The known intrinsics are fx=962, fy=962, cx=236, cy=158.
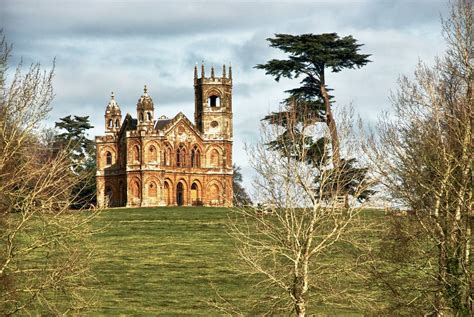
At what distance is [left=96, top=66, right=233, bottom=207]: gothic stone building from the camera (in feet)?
261

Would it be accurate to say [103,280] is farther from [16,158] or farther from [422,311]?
[422,311]

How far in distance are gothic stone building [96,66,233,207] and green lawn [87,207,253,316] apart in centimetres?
2029

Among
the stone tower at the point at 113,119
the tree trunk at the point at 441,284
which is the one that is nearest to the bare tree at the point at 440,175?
the tree trunk at the point at 441,284

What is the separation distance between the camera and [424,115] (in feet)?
86.0

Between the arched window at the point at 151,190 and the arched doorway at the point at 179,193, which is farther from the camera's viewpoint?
A: the arched doorway at the point at 179,193

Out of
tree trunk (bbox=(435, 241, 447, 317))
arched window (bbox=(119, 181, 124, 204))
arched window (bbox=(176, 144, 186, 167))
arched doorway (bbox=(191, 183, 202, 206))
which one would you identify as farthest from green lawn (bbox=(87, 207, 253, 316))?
arched window (bbox=(176, 144, 186, 167))

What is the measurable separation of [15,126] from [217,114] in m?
59.6

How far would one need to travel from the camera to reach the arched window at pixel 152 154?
7919 centimetres

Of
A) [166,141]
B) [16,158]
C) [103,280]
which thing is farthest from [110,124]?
[16,158]

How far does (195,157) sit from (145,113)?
6644mm

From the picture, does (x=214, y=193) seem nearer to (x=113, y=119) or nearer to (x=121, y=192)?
(x=121, y=192)

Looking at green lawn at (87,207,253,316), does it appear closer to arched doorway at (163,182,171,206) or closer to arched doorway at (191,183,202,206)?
arched doorway at (163,182,171,206)

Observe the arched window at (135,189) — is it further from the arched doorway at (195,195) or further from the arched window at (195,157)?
the arched window at (195,157)

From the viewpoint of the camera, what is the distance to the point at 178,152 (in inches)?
3250
